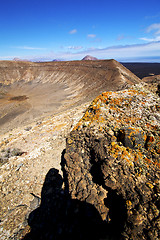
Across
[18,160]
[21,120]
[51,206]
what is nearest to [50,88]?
[21,120]

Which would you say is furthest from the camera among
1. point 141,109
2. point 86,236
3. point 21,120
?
point 21,120

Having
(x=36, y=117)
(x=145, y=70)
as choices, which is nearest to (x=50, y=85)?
(x=36, y=117)

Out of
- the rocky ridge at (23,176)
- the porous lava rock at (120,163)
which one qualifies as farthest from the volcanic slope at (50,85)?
the porous lava rock at (120,163)

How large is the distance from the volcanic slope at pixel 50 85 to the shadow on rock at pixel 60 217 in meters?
19.9

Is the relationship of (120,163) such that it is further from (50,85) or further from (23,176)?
(50,85)

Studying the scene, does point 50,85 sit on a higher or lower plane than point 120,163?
lower

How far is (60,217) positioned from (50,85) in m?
48.6

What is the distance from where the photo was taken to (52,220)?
361cm

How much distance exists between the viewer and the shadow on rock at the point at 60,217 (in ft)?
7.45

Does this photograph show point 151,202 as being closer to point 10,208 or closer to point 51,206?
point 51,206

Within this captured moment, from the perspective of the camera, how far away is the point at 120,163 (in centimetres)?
262

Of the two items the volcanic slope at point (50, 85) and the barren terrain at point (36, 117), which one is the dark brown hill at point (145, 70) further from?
the barren terrain at point (36, 117)

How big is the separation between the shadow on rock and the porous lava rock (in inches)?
6.0

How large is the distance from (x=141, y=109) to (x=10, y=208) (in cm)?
574
